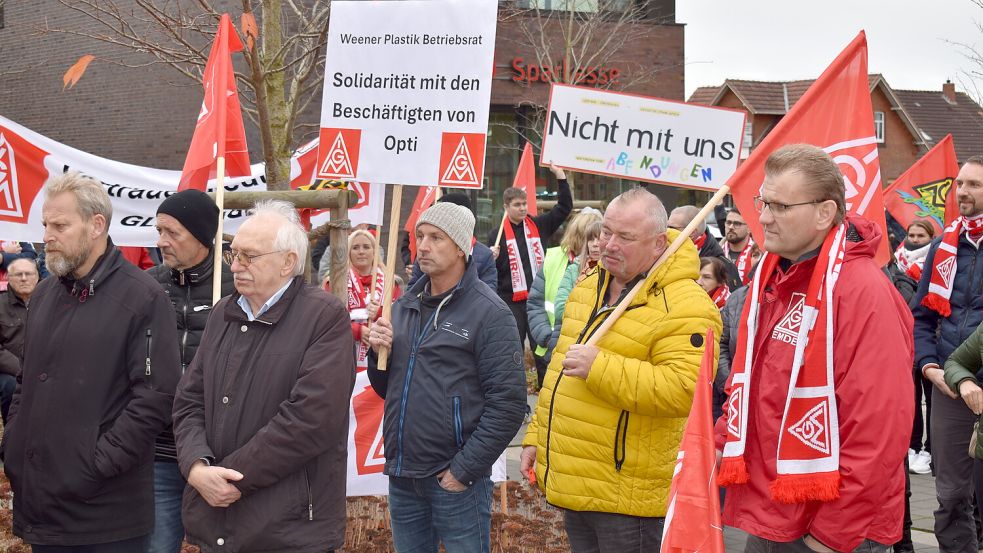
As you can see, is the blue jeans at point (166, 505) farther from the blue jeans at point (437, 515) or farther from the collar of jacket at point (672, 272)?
the collar of jacket at point (672, 272)

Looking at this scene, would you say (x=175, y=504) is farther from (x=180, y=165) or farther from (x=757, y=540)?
(x=180, y=165)

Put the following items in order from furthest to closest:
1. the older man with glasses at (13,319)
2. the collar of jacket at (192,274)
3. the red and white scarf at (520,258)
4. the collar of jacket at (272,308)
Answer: the red and white scarf at (520,258) < the older man with glasses at (13,319) < the collar of jacket at (192,274) < the collar of jacket at (272,308)

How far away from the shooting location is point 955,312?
593 centimetres

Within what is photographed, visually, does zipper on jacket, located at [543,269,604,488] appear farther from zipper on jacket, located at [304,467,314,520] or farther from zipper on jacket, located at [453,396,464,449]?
zipper on jacket, located at [304,467,314,520]

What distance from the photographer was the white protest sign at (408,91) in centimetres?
541

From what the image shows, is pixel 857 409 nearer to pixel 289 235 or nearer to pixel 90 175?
pixel 289 235

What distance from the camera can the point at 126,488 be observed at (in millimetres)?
4309

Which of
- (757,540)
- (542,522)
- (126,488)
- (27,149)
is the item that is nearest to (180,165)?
(27,149)

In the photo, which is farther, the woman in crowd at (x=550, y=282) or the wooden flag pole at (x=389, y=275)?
the woman in crowd at (x=550, y=282)

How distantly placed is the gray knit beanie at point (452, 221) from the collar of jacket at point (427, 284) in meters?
0.08

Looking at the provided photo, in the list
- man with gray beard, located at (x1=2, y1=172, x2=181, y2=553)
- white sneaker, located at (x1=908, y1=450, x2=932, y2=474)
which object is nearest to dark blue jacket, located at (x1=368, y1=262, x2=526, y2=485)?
man with gray beard, located at (x1=2, y1=172, x2=181, y2=553)

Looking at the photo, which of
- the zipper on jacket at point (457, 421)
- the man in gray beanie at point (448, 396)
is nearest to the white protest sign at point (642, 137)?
the man in gray beanie at point (448, 396)

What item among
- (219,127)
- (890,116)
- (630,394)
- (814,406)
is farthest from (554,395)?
(890,116)

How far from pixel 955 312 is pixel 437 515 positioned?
3245 mm
